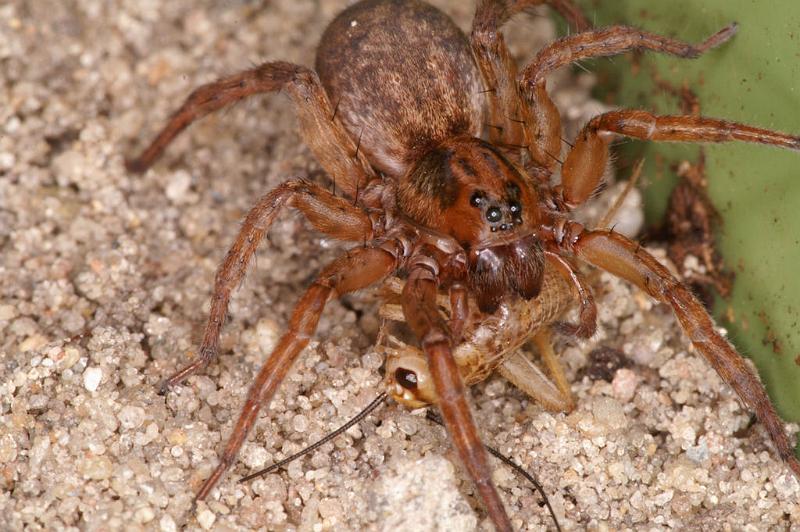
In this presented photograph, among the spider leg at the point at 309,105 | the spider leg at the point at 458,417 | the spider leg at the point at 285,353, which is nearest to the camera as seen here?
the spider leg at the point at 458,417

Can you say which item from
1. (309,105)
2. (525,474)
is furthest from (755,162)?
(309,105)

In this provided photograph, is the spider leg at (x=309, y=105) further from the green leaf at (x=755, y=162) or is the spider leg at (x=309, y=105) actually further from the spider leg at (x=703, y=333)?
the green leaf at (x=755, y=162)

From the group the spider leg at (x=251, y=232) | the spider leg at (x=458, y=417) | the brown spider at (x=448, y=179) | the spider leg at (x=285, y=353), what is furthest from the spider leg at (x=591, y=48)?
the spider leg at (x=458, y=417)

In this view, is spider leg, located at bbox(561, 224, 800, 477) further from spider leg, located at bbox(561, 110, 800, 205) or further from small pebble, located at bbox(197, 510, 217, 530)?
small pebble, located at bbox(197, 510, 217, 530)

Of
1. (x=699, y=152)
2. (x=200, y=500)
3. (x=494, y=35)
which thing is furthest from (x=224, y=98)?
(x=699, y=152)

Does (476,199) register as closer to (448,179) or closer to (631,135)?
(448,179)

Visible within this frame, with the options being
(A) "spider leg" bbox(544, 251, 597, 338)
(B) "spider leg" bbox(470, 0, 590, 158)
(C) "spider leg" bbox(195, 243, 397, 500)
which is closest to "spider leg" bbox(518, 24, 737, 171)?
(B) "spider leg" bbox(470, 0, 590, 158)
